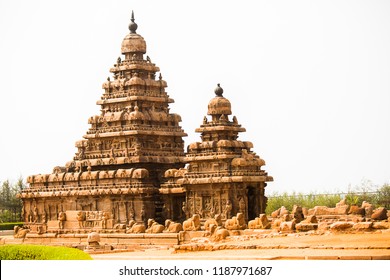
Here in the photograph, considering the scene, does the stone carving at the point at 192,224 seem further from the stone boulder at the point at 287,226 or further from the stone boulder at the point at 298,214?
the stone boulder at the point at 287,226

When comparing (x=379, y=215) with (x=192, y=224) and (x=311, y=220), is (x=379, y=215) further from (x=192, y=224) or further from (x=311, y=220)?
(x=192, y=224)

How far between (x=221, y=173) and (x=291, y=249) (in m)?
15.4

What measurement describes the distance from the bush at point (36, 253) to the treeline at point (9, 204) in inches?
1738

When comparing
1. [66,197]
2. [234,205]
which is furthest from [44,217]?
[234,205]

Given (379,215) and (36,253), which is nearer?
(36,253)

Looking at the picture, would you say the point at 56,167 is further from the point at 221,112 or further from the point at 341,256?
the point at 341,256

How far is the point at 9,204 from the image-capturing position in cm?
8281

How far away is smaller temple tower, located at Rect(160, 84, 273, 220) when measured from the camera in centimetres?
5588

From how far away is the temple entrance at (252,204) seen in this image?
5741 centimetres

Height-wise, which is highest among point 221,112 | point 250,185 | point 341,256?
point 221,112

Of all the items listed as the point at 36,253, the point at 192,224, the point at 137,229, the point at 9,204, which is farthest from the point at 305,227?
the point at 9,204

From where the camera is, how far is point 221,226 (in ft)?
174

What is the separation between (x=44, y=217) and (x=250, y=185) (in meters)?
12.9

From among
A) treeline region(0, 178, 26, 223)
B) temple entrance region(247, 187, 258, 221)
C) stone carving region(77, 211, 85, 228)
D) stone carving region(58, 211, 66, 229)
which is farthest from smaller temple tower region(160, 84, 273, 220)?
treeline region(0, 178, 26, 223)
